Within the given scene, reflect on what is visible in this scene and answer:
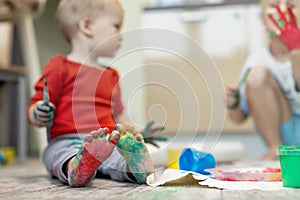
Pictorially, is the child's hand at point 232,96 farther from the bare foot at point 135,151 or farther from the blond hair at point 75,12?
the bare foot at point 135,151

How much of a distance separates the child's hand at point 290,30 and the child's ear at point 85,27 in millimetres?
549

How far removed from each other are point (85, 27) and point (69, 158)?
374mm

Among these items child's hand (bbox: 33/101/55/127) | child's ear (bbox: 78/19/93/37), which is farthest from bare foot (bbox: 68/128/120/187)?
child's ear (bbox: 78/19/93/37)

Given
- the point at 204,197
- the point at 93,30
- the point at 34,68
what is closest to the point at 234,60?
the point at 34,68

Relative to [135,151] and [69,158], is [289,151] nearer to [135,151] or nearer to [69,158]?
[135,151]

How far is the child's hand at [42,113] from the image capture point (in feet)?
2.61

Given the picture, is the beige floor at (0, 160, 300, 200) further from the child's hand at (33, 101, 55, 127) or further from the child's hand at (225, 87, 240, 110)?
the child's hand at (225, 87, 240, 110)

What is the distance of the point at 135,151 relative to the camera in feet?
2.15

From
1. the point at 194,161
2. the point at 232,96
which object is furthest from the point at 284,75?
the point at 194,161

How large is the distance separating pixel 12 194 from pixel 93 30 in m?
0.47

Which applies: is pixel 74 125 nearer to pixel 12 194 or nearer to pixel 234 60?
pixel 12 194

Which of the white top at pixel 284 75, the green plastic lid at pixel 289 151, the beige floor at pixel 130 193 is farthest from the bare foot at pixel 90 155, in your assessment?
the white top at pixel 284 75

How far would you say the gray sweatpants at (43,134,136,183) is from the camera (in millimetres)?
756

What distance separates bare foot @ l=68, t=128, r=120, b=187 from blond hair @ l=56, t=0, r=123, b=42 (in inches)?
16.7
